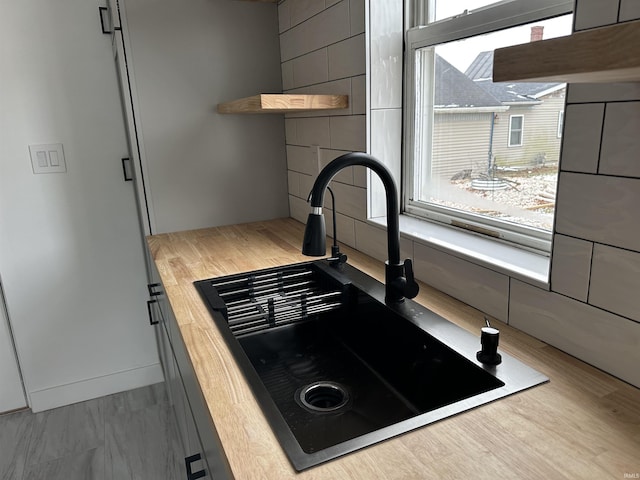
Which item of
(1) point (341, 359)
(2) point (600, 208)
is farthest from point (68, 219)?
(2) point (600, 208)

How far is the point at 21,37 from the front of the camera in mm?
1901

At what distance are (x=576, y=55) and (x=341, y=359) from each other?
93 cm

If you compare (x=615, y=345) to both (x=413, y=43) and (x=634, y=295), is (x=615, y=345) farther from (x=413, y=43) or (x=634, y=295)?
(x=413, y=43)

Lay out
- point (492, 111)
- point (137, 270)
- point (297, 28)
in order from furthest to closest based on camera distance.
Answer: point (137, 270), point (297, 28), point (492, 111)

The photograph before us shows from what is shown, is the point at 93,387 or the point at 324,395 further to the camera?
the point at 93,387

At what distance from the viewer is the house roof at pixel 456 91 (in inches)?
49.5

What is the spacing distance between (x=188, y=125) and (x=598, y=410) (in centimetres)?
174

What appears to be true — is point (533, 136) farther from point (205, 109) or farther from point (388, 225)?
point (205, 109)

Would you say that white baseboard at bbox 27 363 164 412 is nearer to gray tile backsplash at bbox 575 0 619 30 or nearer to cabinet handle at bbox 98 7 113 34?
cabinet handle at bbox 98 7 113 34

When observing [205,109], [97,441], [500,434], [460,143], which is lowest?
[97,441]

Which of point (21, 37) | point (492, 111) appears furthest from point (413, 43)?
point (21, 37)

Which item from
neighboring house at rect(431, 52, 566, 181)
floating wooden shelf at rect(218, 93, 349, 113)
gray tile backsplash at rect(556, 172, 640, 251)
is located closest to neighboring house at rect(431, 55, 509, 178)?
neighboring house at rect(431, 52, 566, 181)

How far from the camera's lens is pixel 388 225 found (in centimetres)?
112

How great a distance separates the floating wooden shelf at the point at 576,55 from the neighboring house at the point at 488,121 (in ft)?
1.69
